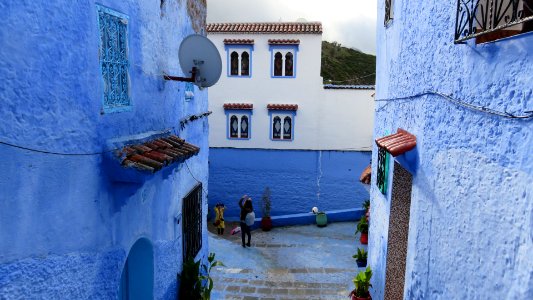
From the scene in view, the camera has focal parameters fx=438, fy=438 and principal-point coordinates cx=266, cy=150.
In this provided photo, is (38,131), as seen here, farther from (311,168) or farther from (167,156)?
(311,168)

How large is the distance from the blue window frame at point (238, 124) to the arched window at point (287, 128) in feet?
5.19

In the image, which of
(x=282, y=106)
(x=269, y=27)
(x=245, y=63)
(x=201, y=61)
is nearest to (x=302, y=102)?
(x=282, y=106)

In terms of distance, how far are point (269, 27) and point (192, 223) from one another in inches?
490

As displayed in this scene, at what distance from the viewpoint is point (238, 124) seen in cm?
2048

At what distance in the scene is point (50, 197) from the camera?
3934 millimetres

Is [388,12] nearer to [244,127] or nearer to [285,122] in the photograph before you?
[285,122]

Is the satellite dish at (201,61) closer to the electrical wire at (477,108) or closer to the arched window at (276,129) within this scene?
the electrical wire at (477,108)

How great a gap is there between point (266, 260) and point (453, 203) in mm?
9468

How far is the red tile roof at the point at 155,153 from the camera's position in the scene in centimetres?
487

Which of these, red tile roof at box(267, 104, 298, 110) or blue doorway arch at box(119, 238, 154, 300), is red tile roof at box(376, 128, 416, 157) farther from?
red tile roof at box(267, 104, 298, 110)

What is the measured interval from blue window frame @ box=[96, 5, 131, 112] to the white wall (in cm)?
1441

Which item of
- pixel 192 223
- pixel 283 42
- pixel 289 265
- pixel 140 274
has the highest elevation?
pixel 283 42

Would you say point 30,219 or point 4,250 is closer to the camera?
point 4,250

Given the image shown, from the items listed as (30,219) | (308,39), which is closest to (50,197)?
(30,219)
